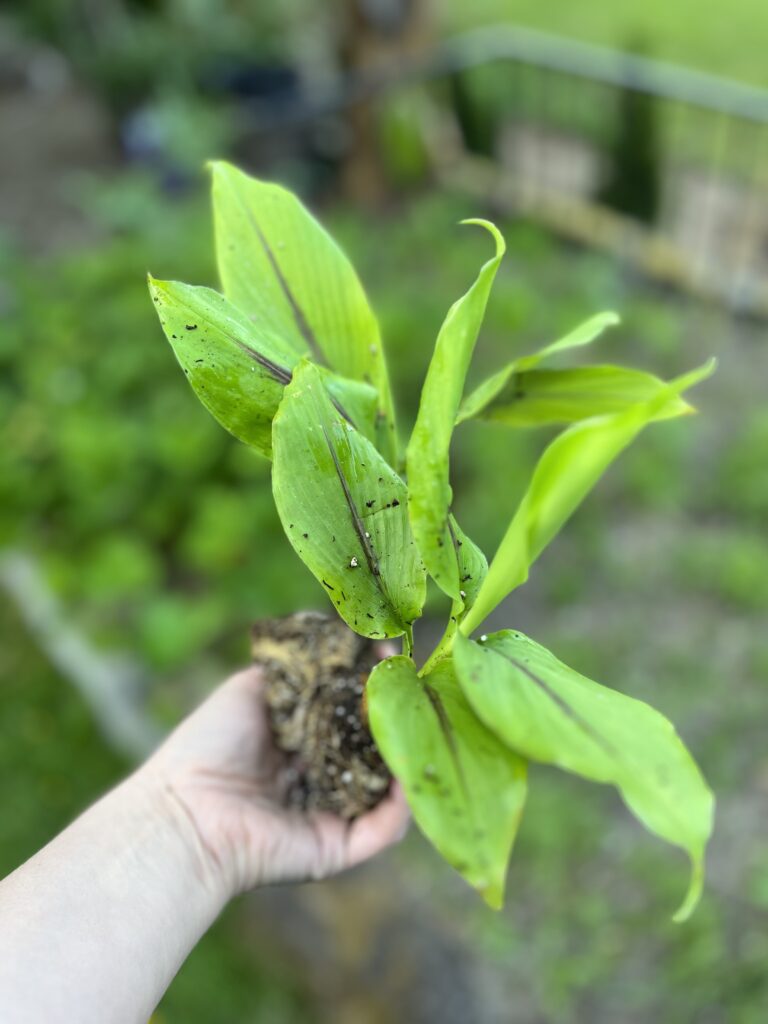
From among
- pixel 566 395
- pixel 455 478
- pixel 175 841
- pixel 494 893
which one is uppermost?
pixel 566 395

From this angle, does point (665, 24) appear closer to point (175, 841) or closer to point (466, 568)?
point (466, 568)

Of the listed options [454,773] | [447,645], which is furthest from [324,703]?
[454,773]

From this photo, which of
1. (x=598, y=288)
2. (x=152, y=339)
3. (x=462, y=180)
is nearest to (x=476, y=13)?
(x=462, y=180)

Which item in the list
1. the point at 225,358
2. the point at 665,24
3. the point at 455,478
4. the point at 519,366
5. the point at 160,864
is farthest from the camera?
the point at 665,24

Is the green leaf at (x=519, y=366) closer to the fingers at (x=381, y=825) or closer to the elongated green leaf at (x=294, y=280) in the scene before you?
the elongated green leaf at (x=294, y=280)

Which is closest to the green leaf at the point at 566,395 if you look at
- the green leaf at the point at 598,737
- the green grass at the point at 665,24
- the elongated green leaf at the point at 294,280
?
the elongated green leaf at the point at 294,280

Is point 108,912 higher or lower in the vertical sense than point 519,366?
lower

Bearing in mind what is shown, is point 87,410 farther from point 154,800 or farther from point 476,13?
point 476,13
